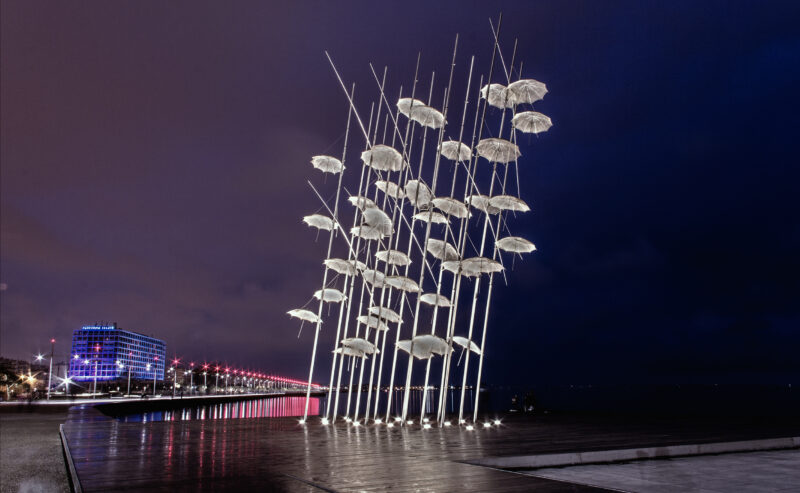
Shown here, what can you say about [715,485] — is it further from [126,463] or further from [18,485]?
[18,485]

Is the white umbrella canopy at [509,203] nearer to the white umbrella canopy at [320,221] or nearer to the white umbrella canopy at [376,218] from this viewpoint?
the white umbrella canopy at [376,218]

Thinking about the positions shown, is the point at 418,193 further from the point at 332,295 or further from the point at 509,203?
the point at 332,295

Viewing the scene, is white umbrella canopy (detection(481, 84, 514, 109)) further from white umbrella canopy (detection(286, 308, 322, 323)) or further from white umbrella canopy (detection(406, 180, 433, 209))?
white umbrella canopy (detection(286, 308, 322, 323))

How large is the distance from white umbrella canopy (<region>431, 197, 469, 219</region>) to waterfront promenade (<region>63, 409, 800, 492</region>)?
7.34m

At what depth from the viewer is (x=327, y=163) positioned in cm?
2147

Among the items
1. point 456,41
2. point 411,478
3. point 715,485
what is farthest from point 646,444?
point 456,41

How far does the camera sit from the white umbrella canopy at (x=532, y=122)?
20094 mm

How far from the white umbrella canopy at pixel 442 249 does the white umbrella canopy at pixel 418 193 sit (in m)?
1.43

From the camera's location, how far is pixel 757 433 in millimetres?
13844

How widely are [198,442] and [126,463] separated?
331cm

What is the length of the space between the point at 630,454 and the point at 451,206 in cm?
1103

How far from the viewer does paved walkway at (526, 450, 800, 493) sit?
7.98 m

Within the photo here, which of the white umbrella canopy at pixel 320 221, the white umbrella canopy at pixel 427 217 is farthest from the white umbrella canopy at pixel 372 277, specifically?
the white umbrella canopy at pixel 427 217

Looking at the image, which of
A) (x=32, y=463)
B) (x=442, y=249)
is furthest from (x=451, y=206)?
(x=32, y=463)
